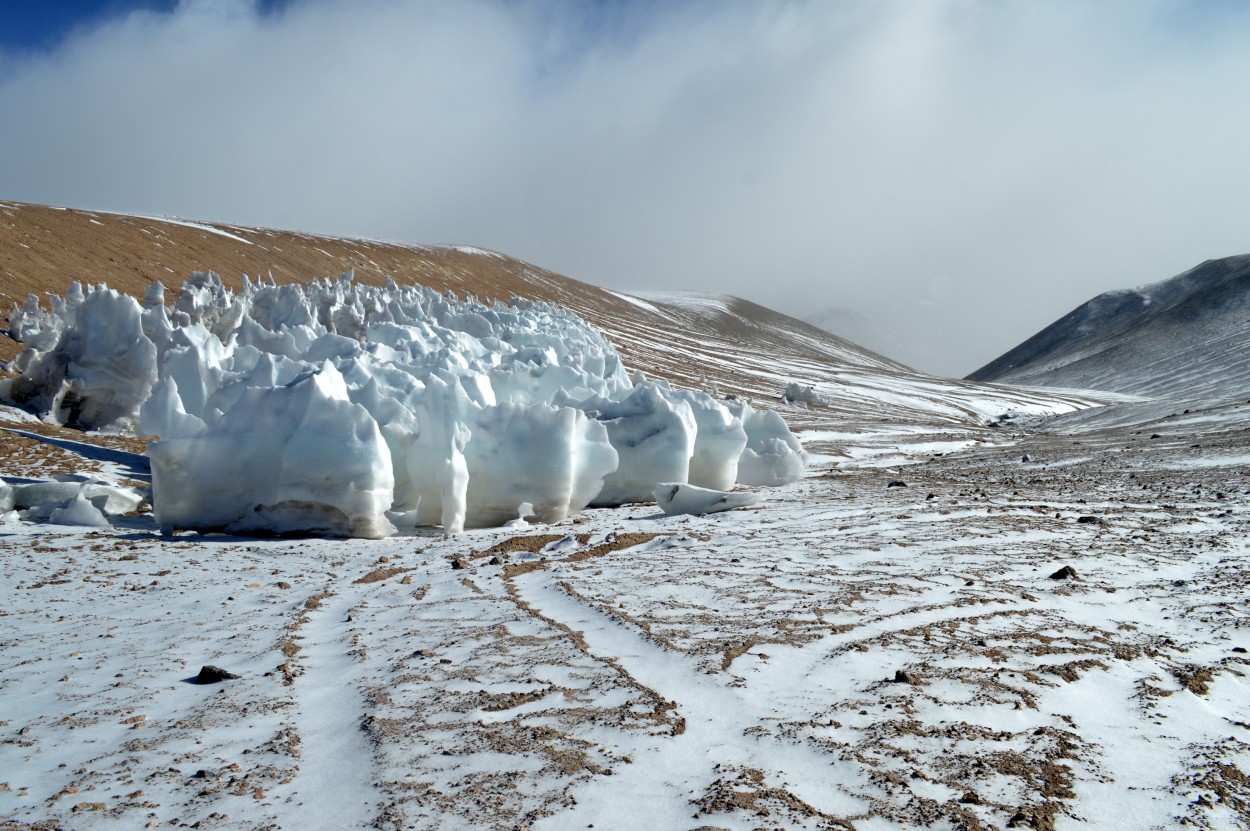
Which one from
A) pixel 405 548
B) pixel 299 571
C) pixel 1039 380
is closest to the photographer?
pixel 299 571

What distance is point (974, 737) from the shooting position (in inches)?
126

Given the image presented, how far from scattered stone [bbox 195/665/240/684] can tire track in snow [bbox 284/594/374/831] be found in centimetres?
A: 31

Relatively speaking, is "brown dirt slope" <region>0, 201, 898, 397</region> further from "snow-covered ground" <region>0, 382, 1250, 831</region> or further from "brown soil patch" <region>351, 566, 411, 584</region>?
"snow-covered ground" <region>0, 382, 1250, 831</region>

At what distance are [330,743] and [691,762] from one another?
1294 mm

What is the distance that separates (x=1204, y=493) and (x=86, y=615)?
9718 mm

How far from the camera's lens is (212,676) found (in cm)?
378

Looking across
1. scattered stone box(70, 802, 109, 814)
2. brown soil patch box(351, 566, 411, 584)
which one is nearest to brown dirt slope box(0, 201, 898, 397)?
brown soil patch box(351, 566, 411, 584)

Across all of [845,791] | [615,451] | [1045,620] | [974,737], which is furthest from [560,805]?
[615,451]

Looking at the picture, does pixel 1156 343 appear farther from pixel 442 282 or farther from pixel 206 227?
pixel 206 227

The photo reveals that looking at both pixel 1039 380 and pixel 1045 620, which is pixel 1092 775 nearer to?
pixel 1045 620

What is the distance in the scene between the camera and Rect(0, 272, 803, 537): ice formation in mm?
7418

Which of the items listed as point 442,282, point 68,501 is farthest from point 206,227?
point 68,501

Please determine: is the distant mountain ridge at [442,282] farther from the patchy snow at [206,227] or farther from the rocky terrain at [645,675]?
the rocky terrain at [645,675]

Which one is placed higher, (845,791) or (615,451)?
(615,451)
